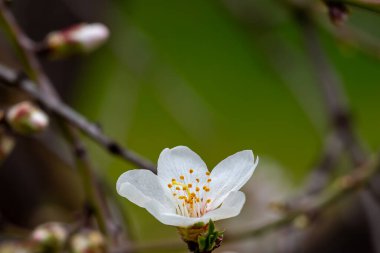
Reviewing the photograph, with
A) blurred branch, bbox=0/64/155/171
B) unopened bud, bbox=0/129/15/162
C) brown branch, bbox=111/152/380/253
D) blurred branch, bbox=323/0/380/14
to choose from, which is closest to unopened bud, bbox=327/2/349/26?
blurred branch, bbox=323/0/380/14

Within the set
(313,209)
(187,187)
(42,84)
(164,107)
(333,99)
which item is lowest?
(187,187)

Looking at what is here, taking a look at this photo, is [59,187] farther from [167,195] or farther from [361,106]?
[361,106]

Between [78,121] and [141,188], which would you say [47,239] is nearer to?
[78,121]

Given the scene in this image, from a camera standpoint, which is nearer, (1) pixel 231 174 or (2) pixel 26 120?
(1) pixel 231 174

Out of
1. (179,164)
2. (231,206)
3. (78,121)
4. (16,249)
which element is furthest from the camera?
(16,249)

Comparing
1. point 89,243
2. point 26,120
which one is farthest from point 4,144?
point 89,243

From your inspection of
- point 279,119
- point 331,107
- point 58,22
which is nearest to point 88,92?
point 58,22

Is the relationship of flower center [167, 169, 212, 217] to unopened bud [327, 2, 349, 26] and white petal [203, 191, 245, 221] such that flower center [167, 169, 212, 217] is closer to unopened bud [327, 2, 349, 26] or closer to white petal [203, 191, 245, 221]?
white petal [203, 191, 245, 221]

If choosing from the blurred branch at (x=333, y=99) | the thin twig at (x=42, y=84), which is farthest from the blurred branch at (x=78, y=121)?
the blurred branch at (x=333, y=99)
